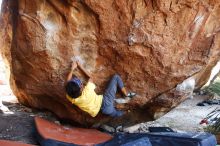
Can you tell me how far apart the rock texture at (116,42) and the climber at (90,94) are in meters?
0.12

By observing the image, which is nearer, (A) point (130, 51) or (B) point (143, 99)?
(A) point (130, 51)

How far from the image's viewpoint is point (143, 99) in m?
6.30

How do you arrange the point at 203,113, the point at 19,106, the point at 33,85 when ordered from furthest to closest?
the point at 203,113 → the point at 19,106 → the point at 33,85

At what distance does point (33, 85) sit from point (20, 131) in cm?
76

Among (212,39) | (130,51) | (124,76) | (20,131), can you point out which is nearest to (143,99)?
(124,76)

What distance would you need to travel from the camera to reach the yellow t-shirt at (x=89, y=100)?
562 centimetres

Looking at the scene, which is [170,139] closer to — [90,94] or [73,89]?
[90,94]

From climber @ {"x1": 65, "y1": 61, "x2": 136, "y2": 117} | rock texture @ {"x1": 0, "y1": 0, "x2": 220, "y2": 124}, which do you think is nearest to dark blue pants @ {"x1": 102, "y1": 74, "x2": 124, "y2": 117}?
climber @ {"x1": 65, "y1": 61, "x2": 136, "y2": 117}

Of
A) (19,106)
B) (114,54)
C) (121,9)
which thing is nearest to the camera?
(121,9)

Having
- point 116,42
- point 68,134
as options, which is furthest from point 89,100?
point 116,42

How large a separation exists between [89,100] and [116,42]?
37.3 inches

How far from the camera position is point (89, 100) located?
18.6 feet

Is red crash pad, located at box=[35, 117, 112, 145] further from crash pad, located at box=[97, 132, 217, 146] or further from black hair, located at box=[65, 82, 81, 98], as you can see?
black hair, located at box=[65, 82, 81, 98]

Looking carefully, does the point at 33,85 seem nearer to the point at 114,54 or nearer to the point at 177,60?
the point at 114,54
